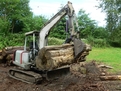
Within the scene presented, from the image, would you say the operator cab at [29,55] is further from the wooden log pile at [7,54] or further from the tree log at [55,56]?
the wooden log pile at [7,54]

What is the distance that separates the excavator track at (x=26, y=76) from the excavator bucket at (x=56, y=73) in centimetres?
49

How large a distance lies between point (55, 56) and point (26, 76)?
2199 millimetres

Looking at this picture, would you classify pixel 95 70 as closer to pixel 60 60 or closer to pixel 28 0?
pixel 60 60

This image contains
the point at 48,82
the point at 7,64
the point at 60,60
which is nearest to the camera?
the point at 60,60

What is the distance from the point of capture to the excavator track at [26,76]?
746cm

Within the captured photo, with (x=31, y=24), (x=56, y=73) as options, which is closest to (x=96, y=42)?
(x=31, y=24)

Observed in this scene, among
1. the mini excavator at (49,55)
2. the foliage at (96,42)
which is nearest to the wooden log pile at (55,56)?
the mini excavator at (49,55)

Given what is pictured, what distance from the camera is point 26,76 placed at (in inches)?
315

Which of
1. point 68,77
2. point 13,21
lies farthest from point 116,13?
point 68,77

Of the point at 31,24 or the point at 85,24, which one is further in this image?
the point at 85,24

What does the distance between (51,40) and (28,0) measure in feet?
22.0

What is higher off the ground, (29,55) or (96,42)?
(96,42)

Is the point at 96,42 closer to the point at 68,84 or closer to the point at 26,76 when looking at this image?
the point at 26,76

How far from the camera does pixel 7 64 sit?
11.9 metres
